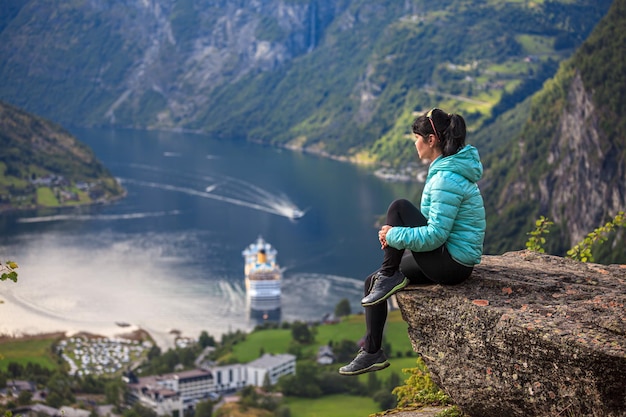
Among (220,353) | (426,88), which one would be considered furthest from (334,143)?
(220,353)

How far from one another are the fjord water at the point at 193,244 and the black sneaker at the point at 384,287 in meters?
47.8

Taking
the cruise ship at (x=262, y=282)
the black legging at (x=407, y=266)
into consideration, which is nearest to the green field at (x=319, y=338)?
the cruise ship at (x=262, y=282)

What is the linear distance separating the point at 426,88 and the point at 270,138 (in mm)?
37429

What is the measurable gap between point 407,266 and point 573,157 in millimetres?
90475

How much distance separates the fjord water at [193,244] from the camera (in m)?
59.9

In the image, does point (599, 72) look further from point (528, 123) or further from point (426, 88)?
point (426, 88)

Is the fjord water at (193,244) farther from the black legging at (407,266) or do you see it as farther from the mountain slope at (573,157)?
the black legging at (407,266)

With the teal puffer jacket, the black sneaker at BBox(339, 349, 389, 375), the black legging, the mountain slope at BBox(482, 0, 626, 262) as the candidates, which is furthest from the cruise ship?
the teal puffer jacket

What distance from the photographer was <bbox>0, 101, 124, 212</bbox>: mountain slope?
106 m

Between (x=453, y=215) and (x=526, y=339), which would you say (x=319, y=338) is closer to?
(x=453, y=215)

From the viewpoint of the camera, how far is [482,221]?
7863mm

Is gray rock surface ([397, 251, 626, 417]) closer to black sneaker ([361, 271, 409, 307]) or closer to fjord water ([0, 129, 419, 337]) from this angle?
black sneaker ([361, 271, 409, 307])

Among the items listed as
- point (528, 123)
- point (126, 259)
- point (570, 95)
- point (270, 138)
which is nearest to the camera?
point (126, 259)

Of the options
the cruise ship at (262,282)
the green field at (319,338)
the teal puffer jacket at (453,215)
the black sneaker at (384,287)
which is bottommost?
the green field at (319,338)
